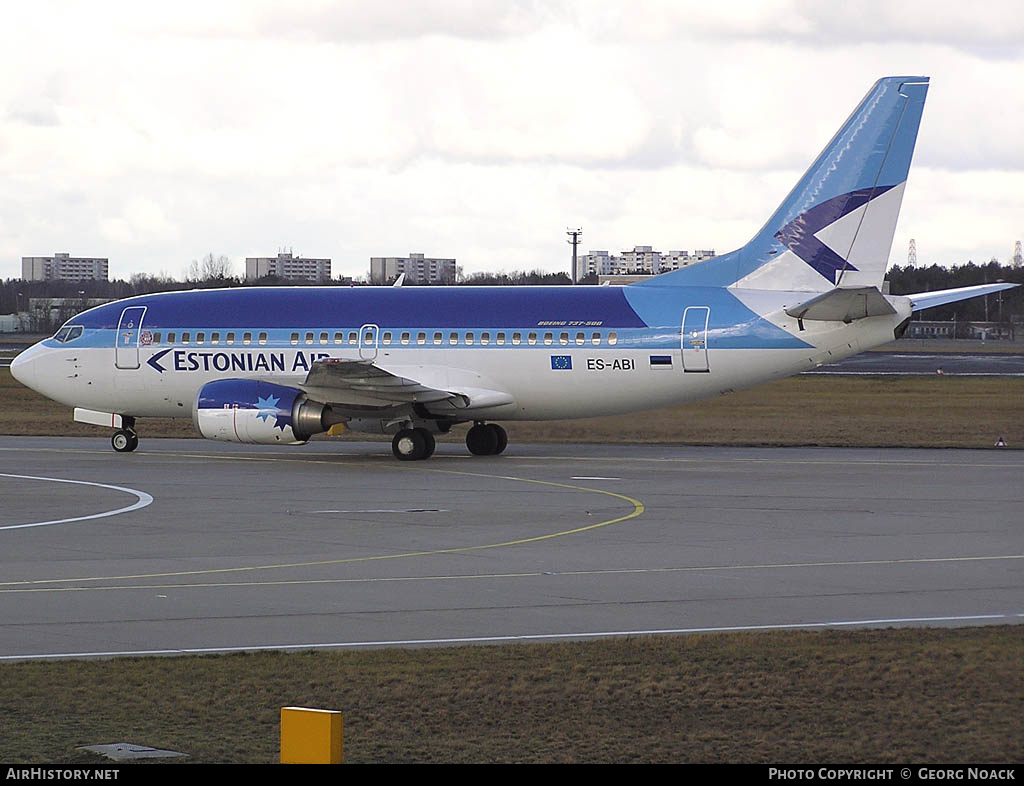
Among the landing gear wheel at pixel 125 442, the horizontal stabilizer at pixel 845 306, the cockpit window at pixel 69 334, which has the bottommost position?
the landing gear wheel at pixel 125 442

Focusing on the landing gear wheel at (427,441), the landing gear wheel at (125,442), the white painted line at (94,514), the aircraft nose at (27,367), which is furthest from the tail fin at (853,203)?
the aircraft nose at (27,367)

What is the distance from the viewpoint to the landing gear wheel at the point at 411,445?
113 ft

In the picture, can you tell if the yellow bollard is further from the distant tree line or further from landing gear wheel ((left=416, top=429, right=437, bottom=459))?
the distant tree line

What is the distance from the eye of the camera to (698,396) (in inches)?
1339

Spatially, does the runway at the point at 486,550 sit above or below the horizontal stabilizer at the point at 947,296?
below

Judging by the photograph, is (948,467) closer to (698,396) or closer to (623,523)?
(698,396)

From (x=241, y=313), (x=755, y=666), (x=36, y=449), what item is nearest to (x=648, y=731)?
(x=755, y=666)

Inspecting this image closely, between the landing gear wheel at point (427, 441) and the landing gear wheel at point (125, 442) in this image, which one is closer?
the landing gear wheel at point (427, 441)

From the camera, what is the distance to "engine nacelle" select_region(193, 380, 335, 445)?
108 ft

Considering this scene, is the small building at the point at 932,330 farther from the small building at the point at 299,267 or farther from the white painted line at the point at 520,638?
the white painted line at the point at 520,638

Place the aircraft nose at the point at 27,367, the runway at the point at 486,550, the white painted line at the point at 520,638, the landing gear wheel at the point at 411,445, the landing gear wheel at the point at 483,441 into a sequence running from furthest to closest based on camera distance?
1. the aircraft nose at the point at 27,367
2. the landing gear wheel at the point at 483,441
3. the landing gear wheel at the point at 411,445
4. the runway at the point at 486,550
5. the white painted line at the point at 520,638

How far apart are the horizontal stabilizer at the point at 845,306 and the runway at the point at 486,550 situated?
3.31m

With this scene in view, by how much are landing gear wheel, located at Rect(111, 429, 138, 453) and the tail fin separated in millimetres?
15759

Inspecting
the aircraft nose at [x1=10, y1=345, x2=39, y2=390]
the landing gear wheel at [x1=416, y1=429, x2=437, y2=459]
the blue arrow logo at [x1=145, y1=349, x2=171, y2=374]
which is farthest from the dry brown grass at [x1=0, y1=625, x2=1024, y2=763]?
the aircraft nose at [x1=10, y1=345, x2=39, y2=390]
